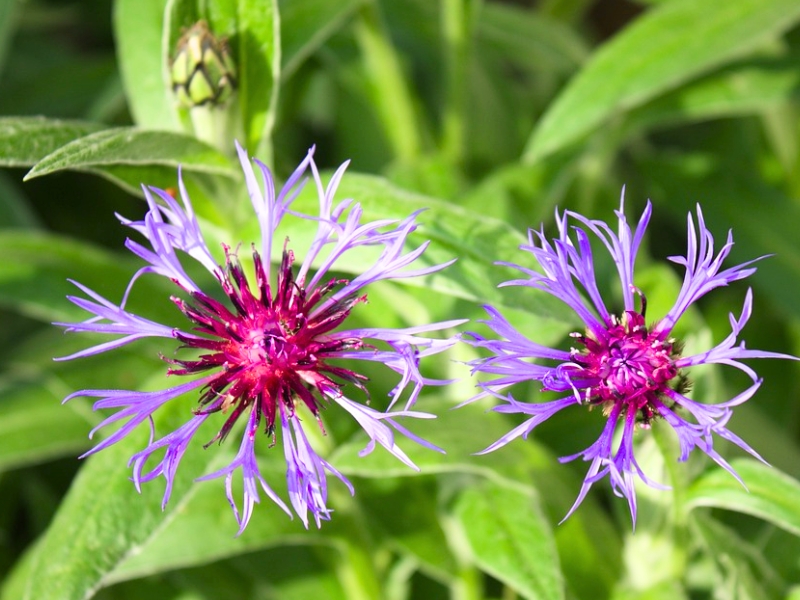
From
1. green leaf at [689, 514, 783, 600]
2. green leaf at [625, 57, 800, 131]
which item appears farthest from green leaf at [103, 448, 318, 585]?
green leaf at [625, 57, 800, 131]

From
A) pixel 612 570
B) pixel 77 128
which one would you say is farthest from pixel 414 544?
pixel 77 128

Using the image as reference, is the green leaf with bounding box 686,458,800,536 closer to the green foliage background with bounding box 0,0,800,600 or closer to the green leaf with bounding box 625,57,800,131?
the green foliage background with bounding box 0,0,800,600

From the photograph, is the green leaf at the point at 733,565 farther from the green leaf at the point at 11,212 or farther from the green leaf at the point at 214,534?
the green leaf at the point at 11,212

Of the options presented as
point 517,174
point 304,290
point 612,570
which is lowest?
point 612,570

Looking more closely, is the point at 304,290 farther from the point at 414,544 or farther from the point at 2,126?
the point at 414,544

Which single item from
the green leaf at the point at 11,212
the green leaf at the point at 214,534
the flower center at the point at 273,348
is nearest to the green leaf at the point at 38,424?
the green leaf at the point at 214,534

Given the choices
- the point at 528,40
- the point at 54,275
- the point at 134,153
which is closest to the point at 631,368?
the point at 134,153
